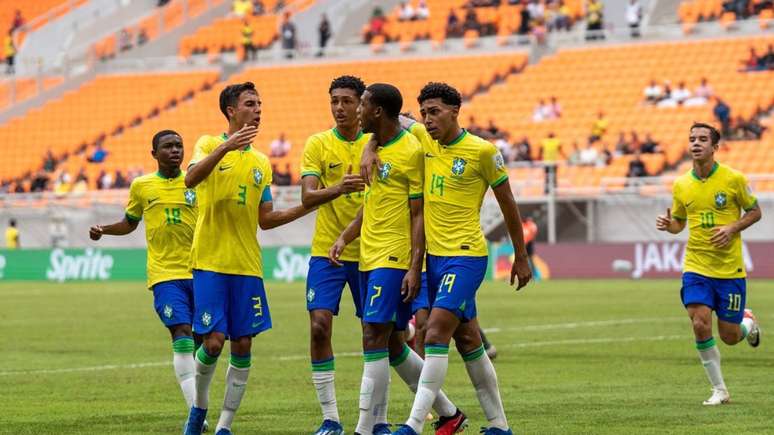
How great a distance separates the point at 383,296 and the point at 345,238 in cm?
63

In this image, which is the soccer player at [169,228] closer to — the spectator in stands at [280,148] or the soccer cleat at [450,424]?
the soccer cleat at [450,424]

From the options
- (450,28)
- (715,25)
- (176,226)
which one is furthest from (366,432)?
(450,28)

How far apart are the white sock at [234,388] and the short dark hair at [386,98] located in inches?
80.7

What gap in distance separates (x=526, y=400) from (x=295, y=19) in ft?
153

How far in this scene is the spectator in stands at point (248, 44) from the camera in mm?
56938

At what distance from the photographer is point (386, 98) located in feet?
34.6

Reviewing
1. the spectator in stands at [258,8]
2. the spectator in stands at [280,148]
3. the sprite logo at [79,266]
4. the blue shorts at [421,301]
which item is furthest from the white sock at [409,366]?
the spectator in stands at [258,8]

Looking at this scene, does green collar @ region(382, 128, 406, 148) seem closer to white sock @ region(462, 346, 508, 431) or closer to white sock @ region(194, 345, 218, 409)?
white sock @ region(462, 346, 508, 431)

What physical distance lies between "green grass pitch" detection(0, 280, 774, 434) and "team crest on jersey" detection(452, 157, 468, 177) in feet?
6.92

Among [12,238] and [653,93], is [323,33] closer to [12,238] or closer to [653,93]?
[12,238]

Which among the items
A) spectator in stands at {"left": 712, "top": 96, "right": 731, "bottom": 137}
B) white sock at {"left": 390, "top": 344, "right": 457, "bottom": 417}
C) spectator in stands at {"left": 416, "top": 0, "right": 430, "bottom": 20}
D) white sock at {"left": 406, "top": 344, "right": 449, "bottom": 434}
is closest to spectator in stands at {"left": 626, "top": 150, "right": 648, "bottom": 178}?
spectator in stands at {"left": 712, "top": 96, "right": 731, "bottom": 137}

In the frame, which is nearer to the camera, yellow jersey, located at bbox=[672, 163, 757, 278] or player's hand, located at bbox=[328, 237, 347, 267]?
player's hand, located at bbox=[328, 237, 347, 267]

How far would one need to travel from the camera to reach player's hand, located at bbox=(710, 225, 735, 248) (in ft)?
Answer: 45.9

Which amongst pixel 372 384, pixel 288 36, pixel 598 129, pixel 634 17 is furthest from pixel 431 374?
pixel 288 36
